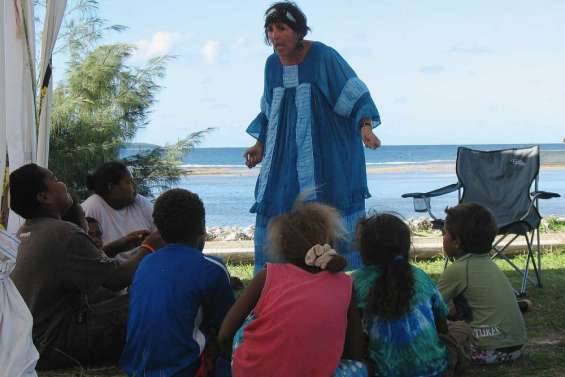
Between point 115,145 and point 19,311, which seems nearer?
point 19,311

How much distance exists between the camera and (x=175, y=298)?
2895 mm

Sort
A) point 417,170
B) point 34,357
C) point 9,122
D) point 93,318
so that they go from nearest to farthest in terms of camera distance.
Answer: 1. point 34,357
2. point 93,318
3. point 9,122
4. point 417,170

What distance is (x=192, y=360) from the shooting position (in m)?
2.95

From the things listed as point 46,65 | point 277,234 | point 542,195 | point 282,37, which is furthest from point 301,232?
point 542,195

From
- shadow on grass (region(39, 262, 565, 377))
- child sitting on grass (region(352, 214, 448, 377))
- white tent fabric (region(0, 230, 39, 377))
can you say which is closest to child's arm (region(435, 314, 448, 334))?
child sitting on grass (region(352, 214, 448, 377))

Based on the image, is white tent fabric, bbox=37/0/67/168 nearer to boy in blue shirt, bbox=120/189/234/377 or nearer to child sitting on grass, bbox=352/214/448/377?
boy in blue shirt, bbox=120/189/234/377

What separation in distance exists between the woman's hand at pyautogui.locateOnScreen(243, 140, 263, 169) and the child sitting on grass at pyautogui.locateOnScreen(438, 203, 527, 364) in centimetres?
123

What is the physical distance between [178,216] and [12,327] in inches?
25.8

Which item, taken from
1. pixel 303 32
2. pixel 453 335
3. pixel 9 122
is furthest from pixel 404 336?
pixel 9 122

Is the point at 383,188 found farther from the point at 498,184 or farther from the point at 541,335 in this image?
the point at 541,335

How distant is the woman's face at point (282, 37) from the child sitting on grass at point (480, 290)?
1.19 meters

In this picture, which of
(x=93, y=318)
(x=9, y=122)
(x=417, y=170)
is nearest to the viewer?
(x=93, y=318)

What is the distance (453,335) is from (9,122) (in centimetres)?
226

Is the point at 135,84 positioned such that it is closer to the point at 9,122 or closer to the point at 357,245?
the point at 9,122
